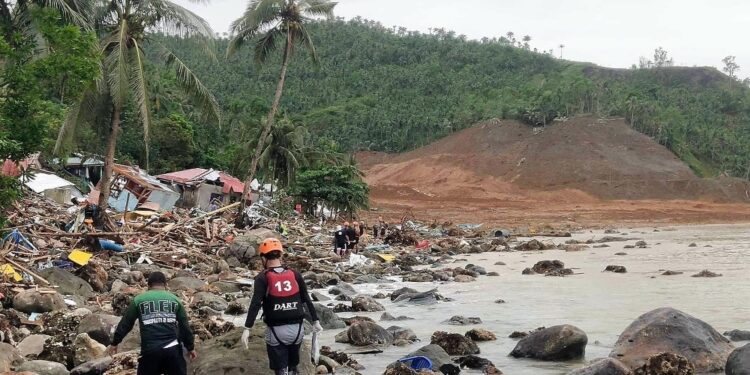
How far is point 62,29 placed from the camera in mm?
9047

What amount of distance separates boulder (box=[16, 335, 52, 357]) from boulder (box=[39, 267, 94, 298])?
11.9 ft

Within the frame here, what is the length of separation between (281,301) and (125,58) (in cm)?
1324

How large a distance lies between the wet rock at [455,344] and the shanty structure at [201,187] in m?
26.9

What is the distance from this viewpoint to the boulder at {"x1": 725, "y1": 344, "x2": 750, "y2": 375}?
23.1 feet

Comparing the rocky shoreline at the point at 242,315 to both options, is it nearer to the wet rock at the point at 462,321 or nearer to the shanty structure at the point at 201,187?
the wet rock at the point at 462,321

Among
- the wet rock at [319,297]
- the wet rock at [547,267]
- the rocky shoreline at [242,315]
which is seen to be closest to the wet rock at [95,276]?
the rocky shoreline at [242,315]

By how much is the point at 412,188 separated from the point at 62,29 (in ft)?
187

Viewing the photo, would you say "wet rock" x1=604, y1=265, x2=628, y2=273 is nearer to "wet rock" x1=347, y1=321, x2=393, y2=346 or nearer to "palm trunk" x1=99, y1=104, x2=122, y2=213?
"wet rock" x1=347, y1=321, x2=393, y2=346

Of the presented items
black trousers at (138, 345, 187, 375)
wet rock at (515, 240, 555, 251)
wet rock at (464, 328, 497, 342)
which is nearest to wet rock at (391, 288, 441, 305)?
wet rock at (464, 328, 497, 342)

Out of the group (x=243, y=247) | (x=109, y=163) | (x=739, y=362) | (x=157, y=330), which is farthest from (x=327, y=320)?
(x=109, y=163)

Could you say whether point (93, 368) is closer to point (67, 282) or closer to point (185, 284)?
point (67, 282)

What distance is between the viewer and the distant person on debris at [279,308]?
607cm

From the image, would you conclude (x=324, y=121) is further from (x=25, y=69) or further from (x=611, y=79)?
(x=25, y=69)

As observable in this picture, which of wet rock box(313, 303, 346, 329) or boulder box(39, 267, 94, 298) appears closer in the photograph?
wet rock box(313, 303, 346, 329)
